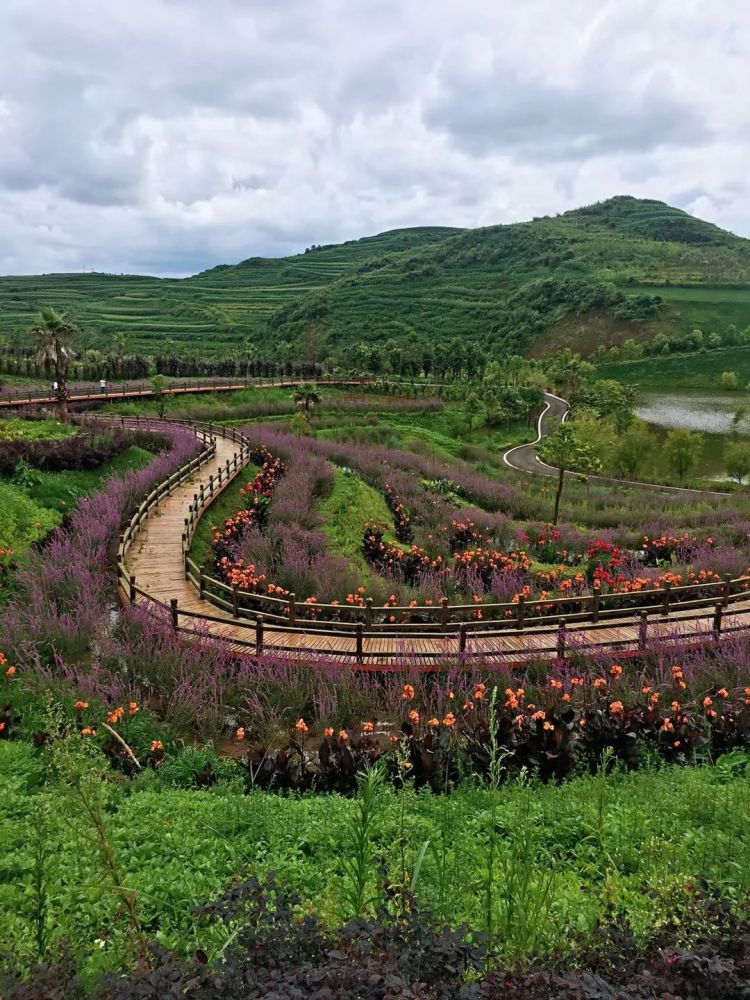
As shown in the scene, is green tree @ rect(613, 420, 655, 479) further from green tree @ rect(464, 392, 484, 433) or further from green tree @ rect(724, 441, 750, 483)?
green tree @ rect(464, 392, 484, 433)

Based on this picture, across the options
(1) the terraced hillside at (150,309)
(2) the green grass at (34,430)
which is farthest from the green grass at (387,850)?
(1) the terraced hillside at (150,309)

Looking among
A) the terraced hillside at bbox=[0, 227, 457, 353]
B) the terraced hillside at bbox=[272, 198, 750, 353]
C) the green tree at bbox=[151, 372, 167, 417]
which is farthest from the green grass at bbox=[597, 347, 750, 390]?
the green tree at bbox=[151, 372, 167, 417]

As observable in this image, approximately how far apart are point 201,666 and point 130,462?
17.1 meters

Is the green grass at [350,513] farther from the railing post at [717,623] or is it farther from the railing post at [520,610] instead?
the railing post at [717,623]

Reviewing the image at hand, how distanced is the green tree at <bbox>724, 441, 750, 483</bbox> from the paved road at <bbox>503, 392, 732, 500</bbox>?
615 centimetres

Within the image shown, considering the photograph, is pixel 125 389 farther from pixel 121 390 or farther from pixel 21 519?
pixel 21 519

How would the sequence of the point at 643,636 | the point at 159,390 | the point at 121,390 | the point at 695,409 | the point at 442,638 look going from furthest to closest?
the point at 695,409
the point at 121,390
the point at 159,390
the point at 442,638
the point at 643,636

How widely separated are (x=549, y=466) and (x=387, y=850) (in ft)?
151

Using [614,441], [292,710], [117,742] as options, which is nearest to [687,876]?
[292,710]

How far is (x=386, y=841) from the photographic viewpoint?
247 inches

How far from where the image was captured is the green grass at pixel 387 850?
4730 mm

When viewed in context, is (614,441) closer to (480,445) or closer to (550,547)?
(480,445)

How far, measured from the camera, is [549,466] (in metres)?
49.5

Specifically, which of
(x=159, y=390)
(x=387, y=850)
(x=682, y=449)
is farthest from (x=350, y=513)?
(x=682, y=449)
